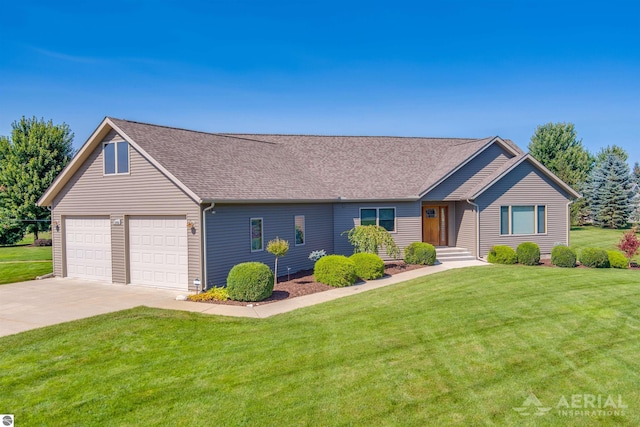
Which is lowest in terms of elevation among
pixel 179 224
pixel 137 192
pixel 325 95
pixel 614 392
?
pixel 614 392

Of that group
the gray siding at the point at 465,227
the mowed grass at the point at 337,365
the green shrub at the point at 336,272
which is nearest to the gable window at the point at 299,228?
the green shrub at the point at 336,272

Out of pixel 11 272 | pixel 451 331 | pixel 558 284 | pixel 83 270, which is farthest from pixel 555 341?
pixel 11 272

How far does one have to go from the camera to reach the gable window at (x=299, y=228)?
16.6 m

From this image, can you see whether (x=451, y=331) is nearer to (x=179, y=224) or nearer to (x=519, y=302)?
(x=519, y=302)

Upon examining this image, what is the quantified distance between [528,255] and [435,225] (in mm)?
4663

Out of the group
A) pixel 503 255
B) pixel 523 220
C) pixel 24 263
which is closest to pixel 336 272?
pixel 503 255

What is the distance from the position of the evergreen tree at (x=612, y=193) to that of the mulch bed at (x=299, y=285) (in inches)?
1192

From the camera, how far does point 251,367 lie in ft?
22.7

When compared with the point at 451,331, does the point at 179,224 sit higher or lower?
higher

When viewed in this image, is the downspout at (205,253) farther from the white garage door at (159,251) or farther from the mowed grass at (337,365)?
the mowed grass at (337,365)

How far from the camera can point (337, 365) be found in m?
6.94

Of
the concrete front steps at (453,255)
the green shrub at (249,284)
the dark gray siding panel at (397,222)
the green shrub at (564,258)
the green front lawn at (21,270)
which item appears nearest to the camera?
the green shrub at (249,284)

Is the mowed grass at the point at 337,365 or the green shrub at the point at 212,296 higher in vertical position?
the green shrub at the point at 212,296

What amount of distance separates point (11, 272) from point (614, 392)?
21.1 m
